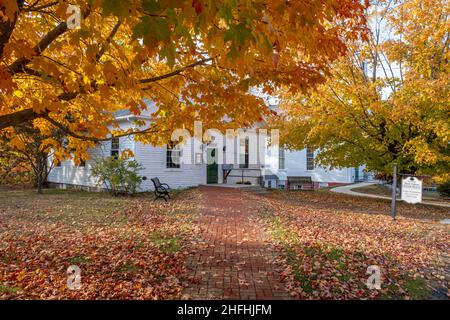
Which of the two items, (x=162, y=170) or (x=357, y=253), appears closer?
(x=357, y=253)

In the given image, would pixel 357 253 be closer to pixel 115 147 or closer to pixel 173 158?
pixel 173 158

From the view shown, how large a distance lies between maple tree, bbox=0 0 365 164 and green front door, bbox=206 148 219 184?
45.4ft

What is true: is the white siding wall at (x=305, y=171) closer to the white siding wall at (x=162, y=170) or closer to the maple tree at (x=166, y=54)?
the white siding wall at (x=162, y=170)

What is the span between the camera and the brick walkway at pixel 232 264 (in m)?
4.61

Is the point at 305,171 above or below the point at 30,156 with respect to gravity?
below

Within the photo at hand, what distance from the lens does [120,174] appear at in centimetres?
1656

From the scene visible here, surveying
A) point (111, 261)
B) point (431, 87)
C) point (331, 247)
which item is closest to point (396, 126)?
point (431, 87)

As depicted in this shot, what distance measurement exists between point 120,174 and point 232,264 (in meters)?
12.1

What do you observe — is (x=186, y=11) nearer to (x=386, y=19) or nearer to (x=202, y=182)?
(x=386, y=19)

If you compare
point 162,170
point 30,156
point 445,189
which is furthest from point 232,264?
point 445,189

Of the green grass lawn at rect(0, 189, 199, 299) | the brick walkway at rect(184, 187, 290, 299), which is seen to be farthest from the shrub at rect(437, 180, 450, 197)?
the green grass lawn at rect(0, 189, 199, 299)

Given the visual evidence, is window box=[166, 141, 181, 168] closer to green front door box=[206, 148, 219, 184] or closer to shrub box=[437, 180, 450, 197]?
green front door box=[206, 148, 219, 184]

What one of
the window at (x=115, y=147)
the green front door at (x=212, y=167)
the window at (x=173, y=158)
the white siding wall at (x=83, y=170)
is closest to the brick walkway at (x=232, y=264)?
the window at (x=173, y=158)

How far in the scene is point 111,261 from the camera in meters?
5.98
